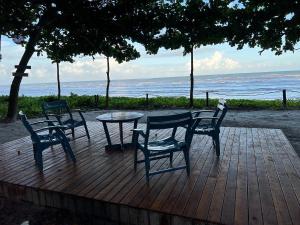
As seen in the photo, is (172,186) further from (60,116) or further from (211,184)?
(60,116)

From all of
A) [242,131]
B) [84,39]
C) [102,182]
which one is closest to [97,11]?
[84,39]

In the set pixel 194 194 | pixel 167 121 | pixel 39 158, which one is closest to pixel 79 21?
pixel 39 158

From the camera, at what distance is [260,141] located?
5953mm

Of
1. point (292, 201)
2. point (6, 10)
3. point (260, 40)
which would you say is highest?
point (6, 10)

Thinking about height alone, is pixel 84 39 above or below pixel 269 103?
above

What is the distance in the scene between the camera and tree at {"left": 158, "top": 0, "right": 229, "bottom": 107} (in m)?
10.0

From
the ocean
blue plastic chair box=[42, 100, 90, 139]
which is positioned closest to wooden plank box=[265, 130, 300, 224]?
blue plastic chair box=[42, 100, 90, 139]

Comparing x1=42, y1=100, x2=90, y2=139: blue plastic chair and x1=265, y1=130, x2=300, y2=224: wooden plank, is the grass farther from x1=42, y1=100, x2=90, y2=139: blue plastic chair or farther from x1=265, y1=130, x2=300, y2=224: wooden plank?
x1=265, y1=130, x2=300, y2=224: wooden plank

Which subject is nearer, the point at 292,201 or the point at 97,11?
the point at 292,201

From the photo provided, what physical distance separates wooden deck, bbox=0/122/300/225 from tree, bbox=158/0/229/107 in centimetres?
550

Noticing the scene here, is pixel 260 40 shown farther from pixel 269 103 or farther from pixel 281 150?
pixel 281 150

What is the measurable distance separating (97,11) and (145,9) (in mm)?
1858

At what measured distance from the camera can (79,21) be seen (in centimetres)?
1141

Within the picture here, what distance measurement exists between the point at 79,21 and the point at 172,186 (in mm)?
9413
